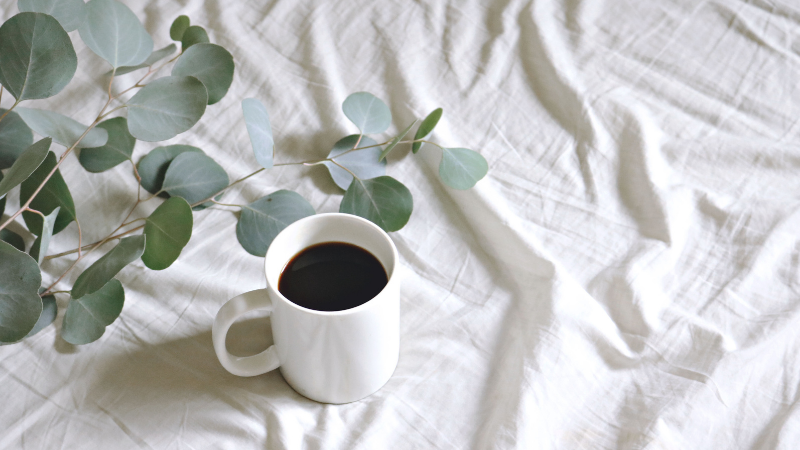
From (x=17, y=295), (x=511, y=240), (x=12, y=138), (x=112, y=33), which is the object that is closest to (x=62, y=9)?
(x=112, y=33)

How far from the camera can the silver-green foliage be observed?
48 cm

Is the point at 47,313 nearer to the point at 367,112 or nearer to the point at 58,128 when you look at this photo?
the point at 58,128

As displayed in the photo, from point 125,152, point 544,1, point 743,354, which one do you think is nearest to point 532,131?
point 544,1

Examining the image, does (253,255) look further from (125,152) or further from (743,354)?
(743,354)

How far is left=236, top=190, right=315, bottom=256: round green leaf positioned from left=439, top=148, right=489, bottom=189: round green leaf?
153mm

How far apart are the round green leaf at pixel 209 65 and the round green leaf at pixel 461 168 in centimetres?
24

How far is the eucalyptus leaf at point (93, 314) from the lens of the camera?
57 cm

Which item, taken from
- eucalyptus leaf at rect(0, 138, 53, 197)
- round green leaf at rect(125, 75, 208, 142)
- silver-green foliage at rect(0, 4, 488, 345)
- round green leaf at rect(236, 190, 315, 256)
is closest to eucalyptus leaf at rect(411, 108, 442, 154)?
silver-green foliage at rect(0, 4, 488, 345)

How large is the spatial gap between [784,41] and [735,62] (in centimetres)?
7

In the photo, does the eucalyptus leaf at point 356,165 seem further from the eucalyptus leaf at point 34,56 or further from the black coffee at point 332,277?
the eucalyptus leaf at point 34,56

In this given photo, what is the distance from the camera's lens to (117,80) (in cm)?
79

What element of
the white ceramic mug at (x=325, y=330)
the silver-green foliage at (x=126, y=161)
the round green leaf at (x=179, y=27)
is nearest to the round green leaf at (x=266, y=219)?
the silver-green foliage at (x=126, y=161)

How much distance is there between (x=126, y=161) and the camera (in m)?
0.75

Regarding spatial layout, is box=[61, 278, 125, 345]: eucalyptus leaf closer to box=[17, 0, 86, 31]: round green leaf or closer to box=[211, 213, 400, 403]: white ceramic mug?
box=[211, 213, 400, 403]: white ceramic mug
